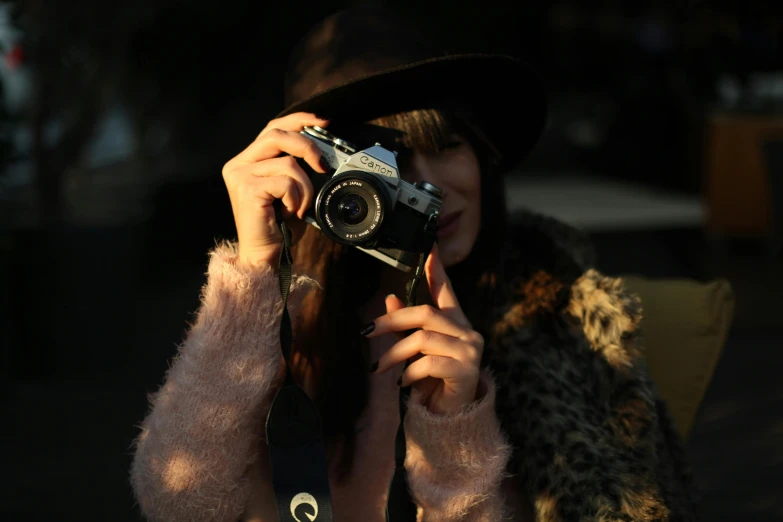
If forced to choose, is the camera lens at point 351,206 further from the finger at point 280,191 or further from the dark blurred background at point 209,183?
the dark blurred background at point 209,183

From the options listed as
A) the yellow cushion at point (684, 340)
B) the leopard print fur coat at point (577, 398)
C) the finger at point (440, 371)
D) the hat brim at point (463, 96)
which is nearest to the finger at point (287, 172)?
the hat brim at point (463, 96)

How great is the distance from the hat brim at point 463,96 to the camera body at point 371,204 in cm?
10

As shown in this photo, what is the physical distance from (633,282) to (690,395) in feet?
1.10

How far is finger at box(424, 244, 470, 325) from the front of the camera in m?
1.89

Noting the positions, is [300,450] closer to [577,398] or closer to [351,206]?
[351,206]


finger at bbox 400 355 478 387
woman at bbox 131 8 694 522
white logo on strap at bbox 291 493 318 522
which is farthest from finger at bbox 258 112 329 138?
white logo on strap at bbox 291 493 318 522

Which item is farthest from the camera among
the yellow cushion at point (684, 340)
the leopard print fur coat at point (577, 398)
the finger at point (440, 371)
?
the yellow cushion at point (684, 340)

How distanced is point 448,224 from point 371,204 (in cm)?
26

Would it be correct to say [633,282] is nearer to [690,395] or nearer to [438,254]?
[690,395]

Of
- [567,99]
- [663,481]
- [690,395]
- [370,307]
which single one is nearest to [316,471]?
[370,307]

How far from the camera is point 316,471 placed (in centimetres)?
191

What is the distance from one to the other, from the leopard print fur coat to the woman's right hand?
50 centimetres

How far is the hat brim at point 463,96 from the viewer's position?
6.44 ft

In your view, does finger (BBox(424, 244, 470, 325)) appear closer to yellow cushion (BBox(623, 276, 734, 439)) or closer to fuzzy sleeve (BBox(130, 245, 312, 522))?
fuzzy sleeve (BBox(130, 245, 312, 522))
